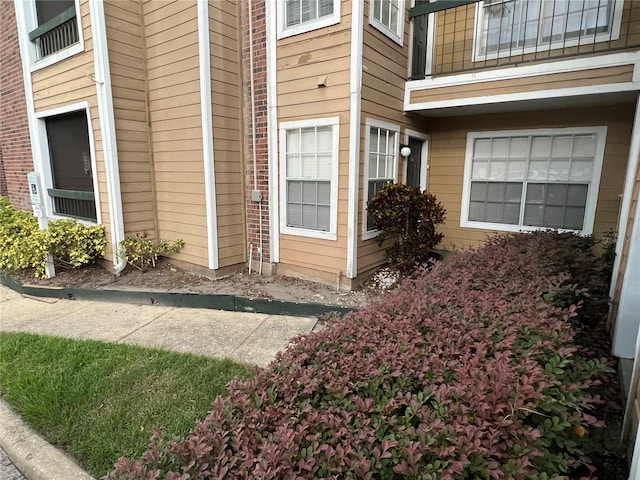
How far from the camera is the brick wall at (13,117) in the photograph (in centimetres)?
733

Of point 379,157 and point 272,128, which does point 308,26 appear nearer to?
point 272,128

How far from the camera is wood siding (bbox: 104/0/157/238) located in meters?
5.54

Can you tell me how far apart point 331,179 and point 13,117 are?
24.5 ft

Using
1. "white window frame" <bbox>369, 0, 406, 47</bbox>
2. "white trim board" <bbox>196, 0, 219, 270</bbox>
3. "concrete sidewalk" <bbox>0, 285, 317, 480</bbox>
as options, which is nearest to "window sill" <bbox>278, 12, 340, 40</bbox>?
"white window frame" <bbox>369, 0, 406, 47</bbox>

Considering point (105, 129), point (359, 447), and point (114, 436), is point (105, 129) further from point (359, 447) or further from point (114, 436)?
point (359, 447)

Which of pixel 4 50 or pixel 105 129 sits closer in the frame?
pixel 105 129

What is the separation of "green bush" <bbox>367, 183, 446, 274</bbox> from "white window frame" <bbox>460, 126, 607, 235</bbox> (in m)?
1.57

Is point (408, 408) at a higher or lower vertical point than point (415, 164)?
lower

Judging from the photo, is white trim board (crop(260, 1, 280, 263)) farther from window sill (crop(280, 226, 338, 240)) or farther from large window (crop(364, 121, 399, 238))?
large window (crop(364, 121, 399, 238))

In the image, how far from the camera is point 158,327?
161 inches

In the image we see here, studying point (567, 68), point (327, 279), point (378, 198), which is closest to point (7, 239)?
point (327, 279)

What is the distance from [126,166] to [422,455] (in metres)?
6.09

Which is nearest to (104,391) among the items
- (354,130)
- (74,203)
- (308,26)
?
(354,130)

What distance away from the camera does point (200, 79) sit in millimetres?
5172
